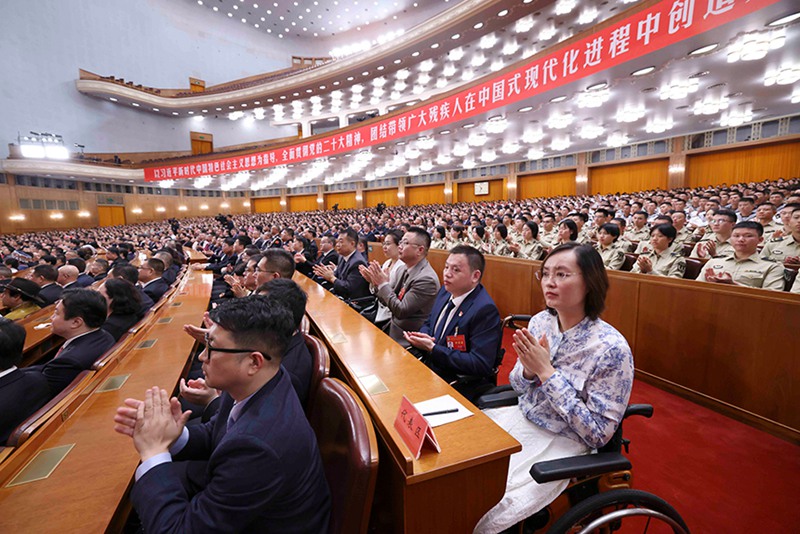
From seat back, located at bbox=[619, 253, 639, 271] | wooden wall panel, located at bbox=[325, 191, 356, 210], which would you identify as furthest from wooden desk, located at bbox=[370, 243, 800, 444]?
wooden wall panel, located at bbox=[325, 191, 356, 210]

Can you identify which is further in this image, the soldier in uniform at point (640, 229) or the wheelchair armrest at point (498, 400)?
the soldier in uniform at point (640, 229)

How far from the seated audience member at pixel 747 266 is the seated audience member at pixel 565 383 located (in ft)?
7.44

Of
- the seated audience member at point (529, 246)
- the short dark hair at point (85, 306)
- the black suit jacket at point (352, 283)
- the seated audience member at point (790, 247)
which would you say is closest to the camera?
the short dark hair at point (85, 306)

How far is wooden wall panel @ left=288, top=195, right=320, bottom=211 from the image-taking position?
29.1m

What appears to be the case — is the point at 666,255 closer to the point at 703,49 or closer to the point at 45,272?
the point at 703,49

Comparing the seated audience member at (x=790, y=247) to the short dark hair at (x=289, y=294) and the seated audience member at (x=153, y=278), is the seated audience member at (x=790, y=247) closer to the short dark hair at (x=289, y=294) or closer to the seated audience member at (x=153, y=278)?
the short dark hair at (x=289, y=294)

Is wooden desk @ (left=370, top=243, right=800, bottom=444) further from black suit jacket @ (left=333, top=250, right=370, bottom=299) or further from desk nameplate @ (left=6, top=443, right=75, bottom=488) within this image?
desk nameplate @ (left=6, top=443, right=75, bottom=488)

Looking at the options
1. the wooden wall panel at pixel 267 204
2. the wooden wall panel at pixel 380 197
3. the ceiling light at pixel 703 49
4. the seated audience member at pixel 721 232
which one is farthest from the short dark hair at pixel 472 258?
the wooden wall panel at pixel 267 204

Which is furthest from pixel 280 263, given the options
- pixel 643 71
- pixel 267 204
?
pixel 267 204

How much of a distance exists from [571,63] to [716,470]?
6.63 meters

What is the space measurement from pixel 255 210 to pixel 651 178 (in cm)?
2825

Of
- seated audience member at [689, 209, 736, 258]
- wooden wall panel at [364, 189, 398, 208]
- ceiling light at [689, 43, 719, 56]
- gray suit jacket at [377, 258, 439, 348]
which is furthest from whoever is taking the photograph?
wooden wall panel at [364, 189, 398, 208]

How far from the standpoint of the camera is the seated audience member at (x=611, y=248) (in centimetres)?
436

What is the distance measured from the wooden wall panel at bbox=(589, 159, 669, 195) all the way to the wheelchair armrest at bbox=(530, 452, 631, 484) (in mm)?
17614
